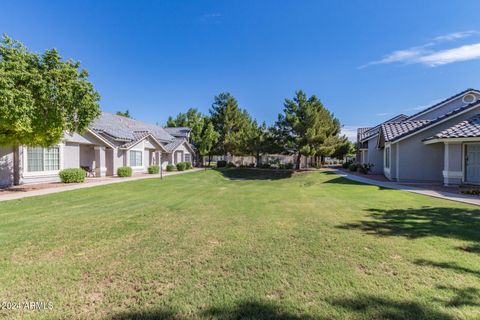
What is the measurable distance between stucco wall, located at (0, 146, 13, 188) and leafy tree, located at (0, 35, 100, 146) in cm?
266

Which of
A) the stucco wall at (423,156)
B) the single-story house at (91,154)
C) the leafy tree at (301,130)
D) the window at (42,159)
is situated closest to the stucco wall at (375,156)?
the leafy tree at (301,130)

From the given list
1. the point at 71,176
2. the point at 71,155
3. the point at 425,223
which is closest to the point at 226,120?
the point at 71,155

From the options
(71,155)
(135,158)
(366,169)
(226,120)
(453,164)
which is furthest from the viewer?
(226,120)

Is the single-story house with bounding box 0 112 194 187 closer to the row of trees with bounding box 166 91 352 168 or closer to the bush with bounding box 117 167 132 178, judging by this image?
the bush with bounding box 117 167 132 178

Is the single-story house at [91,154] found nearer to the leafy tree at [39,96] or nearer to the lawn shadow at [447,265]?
the leafy tree at [39,96]

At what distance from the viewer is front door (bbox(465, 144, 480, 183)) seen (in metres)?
Answer: 13.4

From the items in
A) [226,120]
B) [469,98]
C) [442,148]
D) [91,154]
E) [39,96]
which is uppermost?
[226,120]

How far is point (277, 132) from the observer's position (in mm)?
29875

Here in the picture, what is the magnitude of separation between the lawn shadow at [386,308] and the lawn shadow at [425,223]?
2.75m

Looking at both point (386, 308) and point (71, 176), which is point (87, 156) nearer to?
point (71, 176)

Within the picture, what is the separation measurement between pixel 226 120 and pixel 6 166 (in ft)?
104

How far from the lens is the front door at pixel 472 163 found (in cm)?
1344

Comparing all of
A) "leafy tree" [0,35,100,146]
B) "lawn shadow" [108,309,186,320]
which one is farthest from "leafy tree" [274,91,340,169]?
"lawn shadow" [108,309,186,320]

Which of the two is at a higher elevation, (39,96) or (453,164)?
(39,96)
